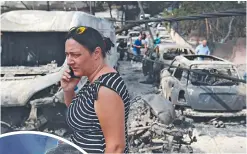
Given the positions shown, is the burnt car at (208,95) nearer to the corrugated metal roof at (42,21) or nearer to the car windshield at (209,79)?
the car windshield at (209,79)

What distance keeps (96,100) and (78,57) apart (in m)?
0.25

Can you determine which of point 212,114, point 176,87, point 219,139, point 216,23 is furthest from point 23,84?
point 216,23

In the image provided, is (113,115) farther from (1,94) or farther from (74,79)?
(1,94)

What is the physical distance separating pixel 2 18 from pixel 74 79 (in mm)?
5853

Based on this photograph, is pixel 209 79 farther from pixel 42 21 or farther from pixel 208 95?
pixel 42 21

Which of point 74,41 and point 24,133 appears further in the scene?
point 74,41

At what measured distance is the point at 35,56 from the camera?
729 cm

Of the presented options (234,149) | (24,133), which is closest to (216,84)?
(234,149)

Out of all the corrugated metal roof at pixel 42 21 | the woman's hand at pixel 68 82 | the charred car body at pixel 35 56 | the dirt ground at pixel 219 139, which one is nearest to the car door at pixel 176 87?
the dirt ground at pixel 219 139

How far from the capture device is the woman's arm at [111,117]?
1.89 m

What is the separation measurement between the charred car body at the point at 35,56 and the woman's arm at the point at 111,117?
13.1 feet

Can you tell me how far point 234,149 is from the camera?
6.36 m

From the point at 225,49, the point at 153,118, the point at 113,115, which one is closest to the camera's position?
the point at 113,115

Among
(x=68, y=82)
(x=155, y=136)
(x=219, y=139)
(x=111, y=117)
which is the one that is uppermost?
(x=68, y=82)
